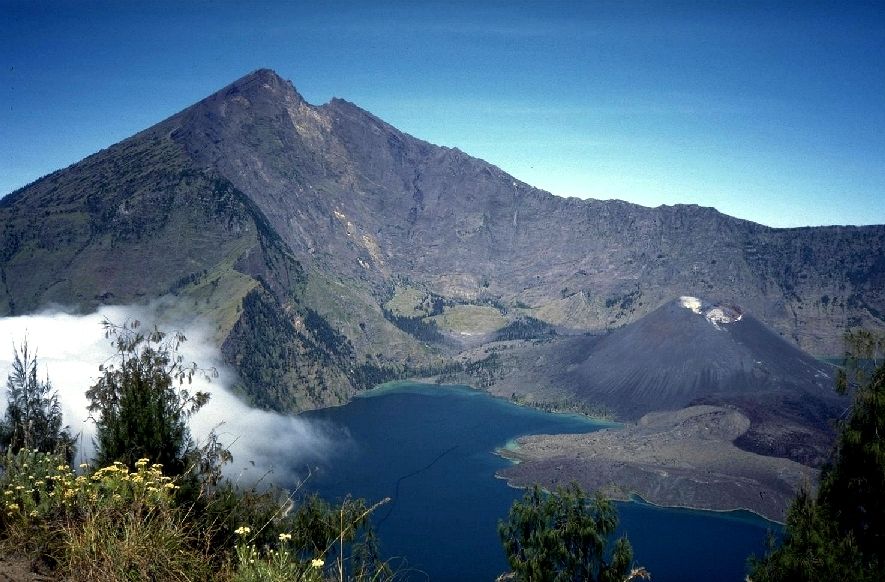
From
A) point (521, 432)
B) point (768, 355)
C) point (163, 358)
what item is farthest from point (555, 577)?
point (768, 355)

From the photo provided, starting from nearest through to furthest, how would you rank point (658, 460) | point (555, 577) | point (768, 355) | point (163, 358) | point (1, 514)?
1. point (1, 514)
2. point (163, 358)
3. point (555, 577)
4. point (658, 460)
5. point (768, 355)

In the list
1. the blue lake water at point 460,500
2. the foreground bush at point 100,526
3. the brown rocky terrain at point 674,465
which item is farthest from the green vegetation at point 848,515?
the brown rocky terrain at point 674,465

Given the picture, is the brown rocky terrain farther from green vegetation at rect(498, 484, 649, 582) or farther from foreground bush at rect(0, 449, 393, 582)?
foreground bush at rect(0, 449, 393, 582)

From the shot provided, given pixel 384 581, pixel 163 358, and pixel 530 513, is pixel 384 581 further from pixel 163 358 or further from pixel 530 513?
pixel 530 513

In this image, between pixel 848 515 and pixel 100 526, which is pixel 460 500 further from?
pixel 100 526

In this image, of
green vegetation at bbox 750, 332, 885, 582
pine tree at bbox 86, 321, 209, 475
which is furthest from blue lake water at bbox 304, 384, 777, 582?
pine tree at bbox 86, 321, 209, 475

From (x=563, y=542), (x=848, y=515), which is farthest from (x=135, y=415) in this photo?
(x=563, y=542)
